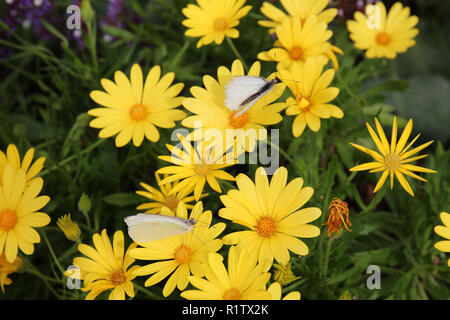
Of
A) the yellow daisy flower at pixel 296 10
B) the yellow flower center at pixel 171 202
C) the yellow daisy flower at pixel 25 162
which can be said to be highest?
the yellow daisy flower at pixel 296 10

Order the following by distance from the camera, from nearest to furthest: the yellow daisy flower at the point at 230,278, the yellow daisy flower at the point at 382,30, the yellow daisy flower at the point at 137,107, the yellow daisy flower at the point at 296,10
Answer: the yellow daisy flower at the point at 230,278 → the yellow daisy flower at the point at 137,107 → the yellow daisy flower at the point at 296,10 → the yellow daisy flower at the point at 382,30

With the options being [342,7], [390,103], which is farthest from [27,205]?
[390,103]

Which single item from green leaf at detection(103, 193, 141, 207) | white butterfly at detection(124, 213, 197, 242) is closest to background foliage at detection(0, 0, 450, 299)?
green leaf at detection(103, 193, 141, 207)

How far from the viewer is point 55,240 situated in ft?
4.27

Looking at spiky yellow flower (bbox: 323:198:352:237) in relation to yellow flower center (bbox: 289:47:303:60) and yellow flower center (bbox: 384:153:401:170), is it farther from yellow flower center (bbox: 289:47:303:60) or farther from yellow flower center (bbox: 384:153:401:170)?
yellow flower center (bbox: 289:47:303:60)

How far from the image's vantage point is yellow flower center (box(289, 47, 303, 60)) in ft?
3.64

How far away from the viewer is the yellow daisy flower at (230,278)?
83cm

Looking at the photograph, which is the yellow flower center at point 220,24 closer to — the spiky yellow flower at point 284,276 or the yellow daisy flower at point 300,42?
the yellow daisy flower at point 300,42

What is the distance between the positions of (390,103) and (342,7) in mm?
404

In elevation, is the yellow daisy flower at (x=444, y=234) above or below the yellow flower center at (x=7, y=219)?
below

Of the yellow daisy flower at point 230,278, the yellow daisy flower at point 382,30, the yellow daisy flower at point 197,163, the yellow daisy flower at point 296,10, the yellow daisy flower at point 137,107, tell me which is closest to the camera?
the yellow daisy flower at point 230,278

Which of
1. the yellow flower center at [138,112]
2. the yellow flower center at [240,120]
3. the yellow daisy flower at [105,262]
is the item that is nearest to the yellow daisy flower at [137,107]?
the yellow flower center at [138,112]

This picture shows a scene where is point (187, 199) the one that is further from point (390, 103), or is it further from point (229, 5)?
point (390, 103)

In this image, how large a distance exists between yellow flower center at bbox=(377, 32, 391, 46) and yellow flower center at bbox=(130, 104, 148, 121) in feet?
2.20
